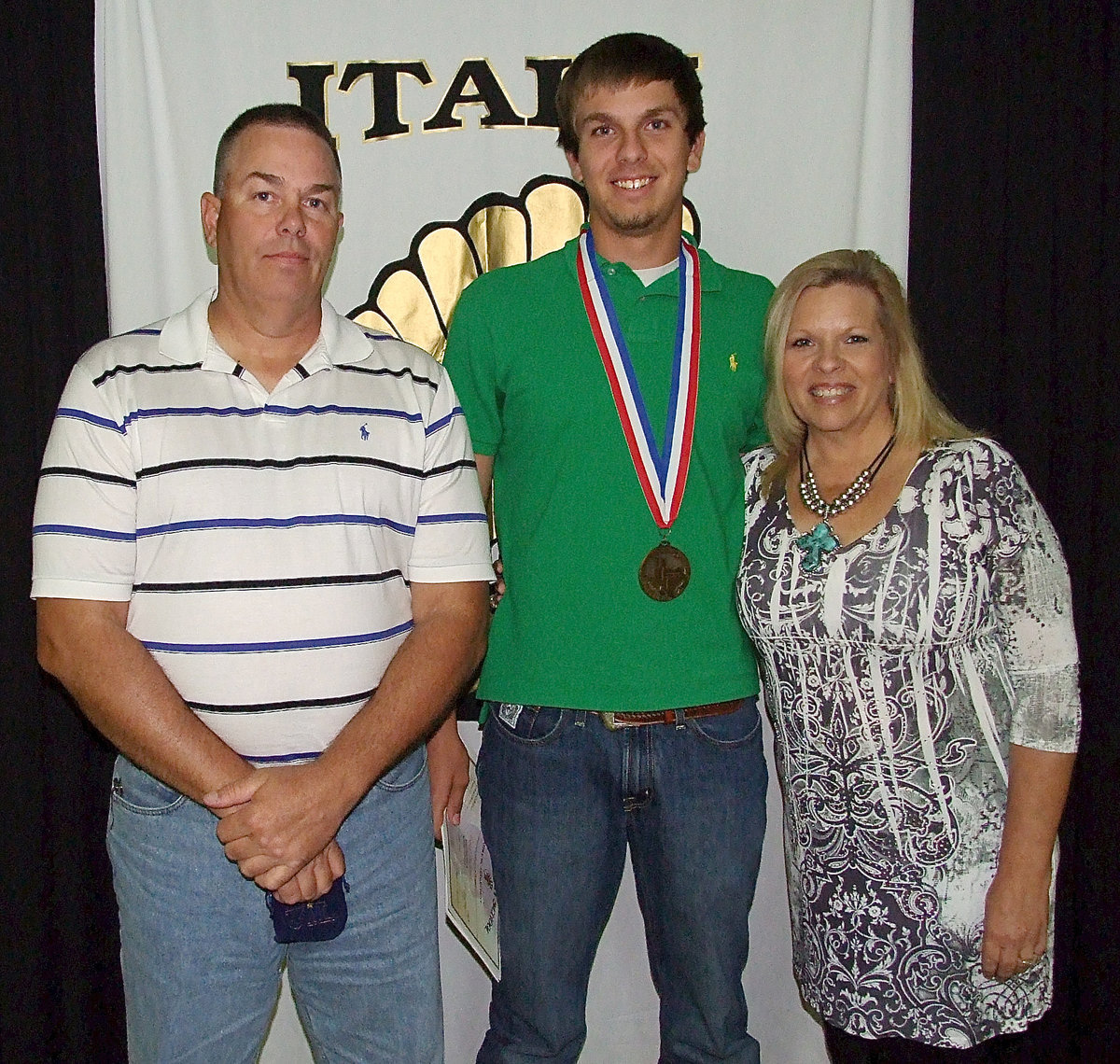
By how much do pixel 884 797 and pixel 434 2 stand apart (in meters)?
1.86

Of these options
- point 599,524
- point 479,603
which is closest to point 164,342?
point 479,603

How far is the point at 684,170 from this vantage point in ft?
6.13

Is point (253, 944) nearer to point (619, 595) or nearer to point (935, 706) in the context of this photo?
point (619, 595)

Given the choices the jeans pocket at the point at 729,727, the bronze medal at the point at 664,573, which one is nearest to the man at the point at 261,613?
the bronze medal at the point at 664,573

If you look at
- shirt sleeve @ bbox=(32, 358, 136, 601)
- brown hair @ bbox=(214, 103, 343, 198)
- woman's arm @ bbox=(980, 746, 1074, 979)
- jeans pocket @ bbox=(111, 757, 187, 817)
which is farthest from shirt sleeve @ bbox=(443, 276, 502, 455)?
woman's arm @ bbox=(980, 746, 1074, 979)

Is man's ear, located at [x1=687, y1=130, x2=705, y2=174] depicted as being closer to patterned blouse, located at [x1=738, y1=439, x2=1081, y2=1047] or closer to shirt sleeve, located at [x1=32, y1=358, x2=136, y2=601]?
patterned blouse, located at [x1=738, y1=439, x2=1081, y2=1047]

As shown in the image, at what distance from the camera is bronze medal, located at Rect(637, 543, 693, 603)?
70.9 inches

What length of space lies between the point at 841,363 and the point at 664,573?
0.45 meters

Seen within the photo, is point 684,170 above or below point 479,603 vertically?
above

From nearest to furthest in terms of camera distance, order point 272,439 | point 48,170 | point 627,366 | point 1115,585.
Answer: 1. point 272,439
2. point 627,366
3. point 48,170
4. point 1115,585

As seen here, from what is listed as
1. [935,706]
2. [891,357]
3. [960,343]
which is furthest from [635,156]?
[935,706]

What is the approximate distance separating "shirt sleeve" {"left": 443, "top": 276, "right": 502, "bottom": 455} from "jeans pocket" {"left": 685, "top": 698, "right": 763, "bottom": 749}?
0.63m

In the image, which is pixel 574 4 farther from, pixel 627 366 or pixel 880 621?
pixel 880 621

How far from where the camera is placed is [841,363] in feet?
5.66
